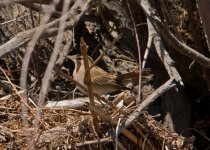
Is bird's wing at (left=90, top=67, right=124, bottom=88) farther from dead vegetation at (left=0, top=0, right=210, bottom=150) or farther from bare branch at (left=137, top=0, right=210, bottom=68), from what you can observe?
bare branch at (left=137, top=0, right=210, bottom=68)

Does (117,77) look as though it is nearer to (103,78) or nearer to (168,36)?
(103,78)

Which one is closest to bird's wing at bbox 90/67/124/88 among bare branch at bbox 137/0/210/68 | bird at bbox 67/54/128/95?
bird at bbox 67/54/128/95

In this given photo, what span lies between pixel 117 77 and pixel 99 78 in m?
0.45

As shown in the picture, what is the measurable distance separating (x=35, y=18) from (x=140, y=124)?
239 cm

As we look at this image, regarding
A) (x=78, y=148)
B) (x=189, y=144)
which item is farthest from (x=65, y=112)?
(x=189, y=144)

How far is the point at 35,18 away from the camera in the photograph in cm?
809

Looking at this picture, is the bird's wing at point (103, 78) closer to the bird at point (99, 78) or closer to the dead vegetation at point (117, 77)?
the bird at point (99, 78)

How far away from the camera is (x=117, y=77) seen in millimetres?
7789

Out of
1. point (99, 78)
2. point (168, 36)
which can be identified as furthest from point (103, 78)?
point (168, 36)

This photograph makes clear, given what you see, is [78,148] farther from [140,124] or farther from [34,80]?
[34,80]

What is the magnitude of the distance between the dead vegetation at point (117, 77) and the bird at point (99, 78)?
0.39 feet

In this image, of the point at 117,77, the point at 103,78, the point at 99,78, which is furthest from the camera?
the point at 99,78

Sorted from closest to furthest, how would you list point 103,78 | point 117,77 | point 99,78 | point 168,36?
1. point 168,36
2. point 117,77
3. point 103,78
4. point 99,78

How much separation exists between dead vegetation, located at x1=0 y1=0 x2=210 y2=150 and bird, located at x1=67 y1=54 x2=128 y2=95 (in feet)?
0.39
